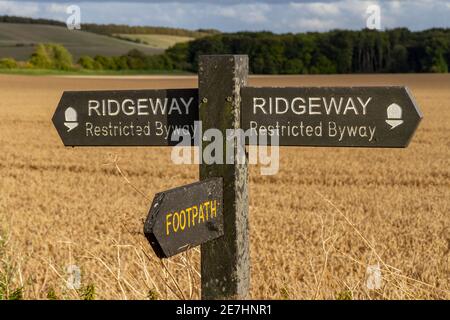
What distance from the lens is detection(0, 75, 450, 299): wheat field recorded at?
151 inches

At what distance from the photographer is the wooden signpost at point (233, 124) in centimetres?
298

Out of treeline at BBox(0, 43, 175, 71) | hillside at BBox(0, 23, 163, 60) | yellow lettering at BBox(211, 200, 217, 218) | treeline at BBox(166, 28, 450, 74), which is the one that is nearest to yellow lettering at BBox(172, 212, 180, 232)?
yellow lettering at BBox(211, 200, 217, 218)

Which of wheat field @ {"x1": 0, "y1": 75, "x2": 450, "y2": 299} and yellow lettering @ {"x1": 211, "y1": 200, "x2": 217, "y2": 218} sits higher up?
yellow lettering @ {"x1": 211, "y1": 200, "x2": 217, "y2": 218}

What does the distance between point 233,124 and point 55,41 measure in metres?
86.4

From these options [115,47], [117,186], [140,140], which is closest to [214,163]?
[140,140]

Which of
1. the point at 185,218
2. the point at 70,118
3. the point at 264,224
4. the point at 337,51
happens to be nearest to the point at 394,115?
the point at 185,218

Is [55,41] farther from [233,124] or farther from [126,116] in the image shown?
[233,124]

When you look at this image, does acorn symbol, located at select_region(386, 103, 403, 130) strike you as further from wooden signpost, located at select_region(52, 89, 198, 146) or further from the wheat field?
wooden signpost, located at select_region(52, 89, 198, 146)

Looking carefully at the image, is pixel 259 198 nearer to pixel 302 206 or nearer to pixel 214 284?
pixel 302 206

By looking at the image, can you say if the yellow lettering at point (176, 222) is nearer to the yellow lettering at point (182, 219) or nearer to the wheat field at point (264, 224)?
the yellow lettering at point (182, 219)

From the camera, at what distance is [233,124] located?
10.1 ft

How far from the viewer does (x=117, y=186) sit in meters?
10.6

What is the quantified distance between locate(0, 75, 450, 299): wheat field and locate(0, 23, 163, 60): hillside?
223 feet

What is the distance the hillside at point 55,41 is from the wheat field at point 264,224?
67855mm
